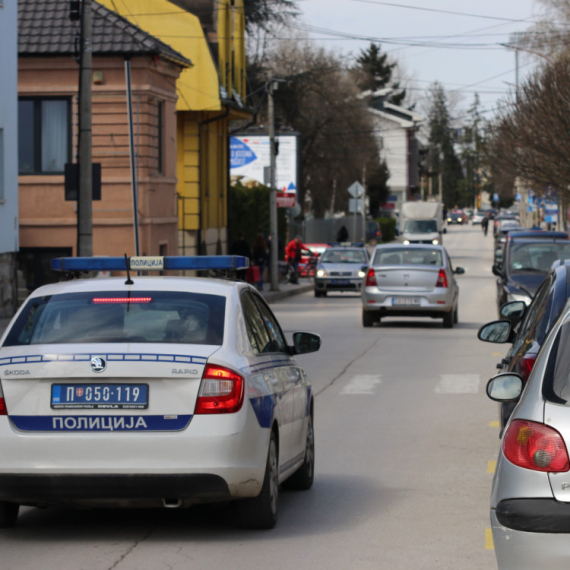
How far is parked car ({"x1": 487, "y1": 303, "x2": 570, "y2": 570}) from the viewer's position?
4367 millimetres

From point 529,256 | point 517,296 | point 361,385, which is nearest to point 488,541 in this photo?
point 361,385

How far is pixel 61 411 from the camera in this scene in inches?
246

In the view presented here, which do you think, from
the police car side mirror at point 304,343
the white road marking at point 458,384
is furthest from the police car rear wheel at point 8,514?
the white road marking at point 458,384

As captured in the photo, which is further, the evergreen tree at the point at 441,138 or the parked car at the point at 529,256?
the evergreen tree at the point at 441,138

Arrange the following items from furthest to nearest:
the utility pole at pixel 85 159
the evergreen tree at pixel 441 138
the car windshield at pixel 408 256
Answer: the evergreen tree at pixel 441 138 → the car windshield at pixel 408 256 → the utility pole at pixel 85 159

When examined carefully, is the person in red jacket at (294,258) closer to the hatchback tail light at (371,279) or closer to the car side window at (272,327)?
the hatchback tail light at (371,279)

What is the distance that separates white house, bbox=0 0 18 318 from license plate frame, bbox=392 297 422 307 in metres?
8.27

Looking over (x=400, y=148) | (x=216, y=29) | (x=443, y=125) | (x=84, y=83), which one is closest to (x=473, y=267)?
(x=216, y=29)

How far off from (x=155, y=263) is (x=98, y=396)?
1446mm

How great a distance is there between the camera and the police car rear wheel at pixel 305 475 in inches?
321

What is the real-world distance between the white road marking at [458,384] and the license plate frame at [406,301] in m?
7.67

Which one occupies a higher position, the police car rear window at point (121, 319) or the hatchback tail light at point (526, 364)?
the police car rear window at point (121, 319)

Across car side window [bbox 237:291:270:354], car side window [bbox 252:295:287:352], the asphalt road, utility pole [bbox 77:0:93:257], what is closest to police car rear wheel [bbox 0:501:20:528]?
the asphalt road

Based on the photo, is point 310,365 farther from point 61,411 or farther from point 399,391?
point 61,411
